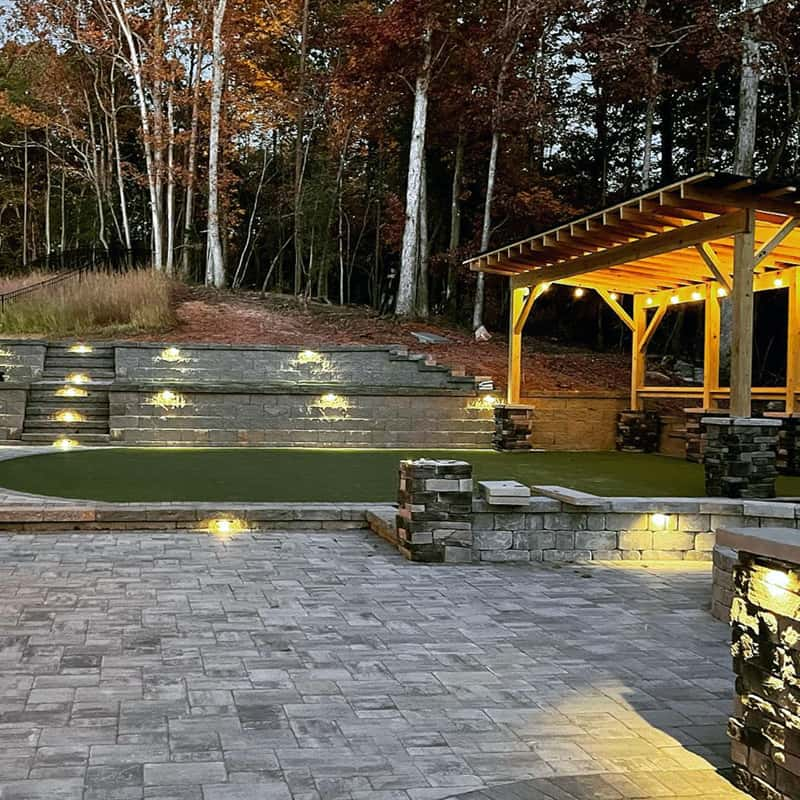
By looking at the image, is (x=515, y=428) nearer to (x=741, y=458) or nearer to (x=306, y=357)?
(x=306, y=357)

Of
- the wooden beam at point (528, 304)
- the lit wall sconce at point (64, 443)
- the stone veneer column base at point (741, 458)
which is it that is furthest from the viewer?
the wooden beam at point (528, 304)

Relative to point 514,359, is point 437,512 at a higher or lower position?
lower

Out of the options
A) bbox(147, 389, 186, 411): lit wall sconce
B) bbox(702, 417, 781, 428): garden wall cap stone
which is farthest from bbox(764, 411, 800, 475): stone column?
bbox(147, 389, 186, 411): lit wall sconce

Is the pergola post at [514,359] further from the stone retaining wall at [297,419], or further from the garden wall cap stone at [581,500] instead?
the garden wall cap stone at [581,500]

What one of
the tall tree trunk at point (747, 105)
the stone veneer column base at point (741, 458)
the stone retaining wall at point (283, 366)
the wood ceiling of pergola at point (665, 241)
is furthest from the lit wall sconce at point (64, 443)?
the tall tree trunk at point (747, 105)

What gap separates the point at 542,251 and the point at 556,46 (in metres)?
11.3

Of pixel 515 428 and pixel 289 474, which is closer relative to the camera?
pixel 289 474

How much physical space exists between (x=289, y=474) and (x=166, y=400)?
13.0ft

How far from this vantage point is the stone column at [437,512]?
649 centimetres

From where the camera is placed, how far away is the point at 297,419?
13.2 metres

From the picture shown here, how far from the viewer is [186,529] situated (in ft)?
23.9

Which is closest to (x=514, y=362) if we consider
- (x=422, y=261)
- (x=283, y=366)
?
(x=283, y=366)

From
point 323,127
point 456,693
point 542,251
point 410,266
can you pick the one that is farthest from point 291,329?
point 456,693

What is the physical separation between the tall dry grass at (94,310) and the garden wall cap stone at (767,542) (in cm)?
1465
